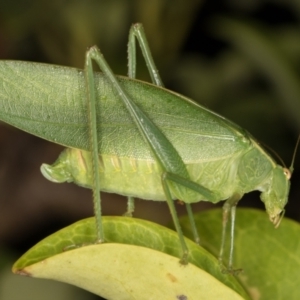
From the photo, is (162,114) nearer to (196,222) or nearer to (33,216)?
(196,222)

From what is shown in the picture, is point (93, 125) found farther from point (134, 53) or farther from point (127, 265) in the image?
point (127, 265)

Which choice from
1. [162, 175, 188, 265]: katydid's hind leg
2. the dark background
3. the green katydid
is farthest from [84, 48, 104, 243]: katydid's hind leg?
the dark background

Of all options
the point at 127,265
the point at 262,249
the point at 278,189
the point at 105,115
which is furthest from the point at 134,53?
the point at 127,265

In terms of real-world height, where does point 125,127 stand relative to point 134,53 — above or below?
below

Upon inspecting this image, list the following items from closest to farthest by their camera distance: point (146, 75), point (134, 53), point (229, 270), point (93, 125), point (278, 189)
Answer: point (229, 270)
point (93, 125)
point (278, 189)
point (134, 53)
point (146, 75)

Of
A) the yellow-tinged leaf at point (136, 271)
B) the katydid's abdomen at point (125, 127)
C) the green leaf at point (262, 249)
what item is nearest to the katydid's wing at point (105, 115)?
the katydid's abdomen at point (125, 127)

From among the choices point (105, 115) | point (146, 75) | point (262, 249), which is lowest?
point (262, 249)
